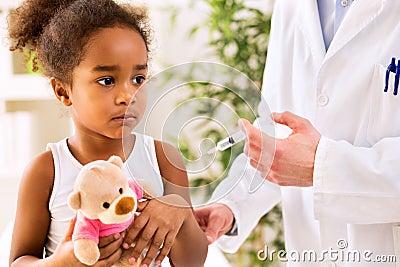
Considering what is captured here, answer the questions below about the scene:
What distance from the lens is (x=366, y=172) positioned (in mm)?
1041

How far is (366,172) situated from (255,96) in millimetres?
312

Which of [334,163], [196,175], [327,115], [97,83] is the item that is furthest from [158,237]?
[327,115]

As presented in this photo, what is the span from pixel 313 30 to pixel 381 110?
0.21 m

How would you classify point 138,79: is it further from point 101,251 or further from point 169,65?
point 169,65

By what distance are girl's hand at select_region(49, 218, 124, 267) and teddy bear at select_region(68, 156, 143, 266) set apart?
17mm

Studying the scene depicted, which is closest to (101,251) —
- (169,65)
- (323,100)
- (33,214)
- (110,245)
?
(110,245)

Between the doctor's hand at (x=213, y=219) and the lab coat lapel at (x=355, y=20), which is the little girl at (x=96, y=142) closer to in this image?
the doctor's hand at (x=213, y=219)

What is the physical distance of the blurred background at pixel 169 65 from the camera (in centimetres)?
238

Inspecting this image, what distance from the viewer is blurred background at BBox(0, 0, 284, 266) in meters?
2.38

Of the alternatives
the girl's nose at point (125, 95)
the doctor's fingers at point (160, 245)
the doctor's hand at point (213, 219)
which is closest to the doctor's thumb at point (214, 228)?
the doctor's hand at point (213, 219)

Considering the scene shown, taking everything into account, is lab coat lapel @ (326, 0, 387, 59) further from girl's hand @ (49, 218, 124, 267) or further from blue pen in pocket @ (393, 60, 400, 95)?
girl's hand @ (49, 218, 124, 267)

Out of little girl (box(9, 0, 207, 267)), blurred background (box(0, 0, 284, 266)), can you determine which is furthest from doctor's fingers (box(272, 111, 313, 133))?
blurred background (box(0, 0, 284, 266))

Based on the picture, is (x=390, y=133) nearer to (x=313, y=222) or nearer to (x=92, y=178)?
(x=313, y=222)

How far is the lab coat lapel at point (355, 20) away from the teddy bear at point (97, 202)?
0.51 m
